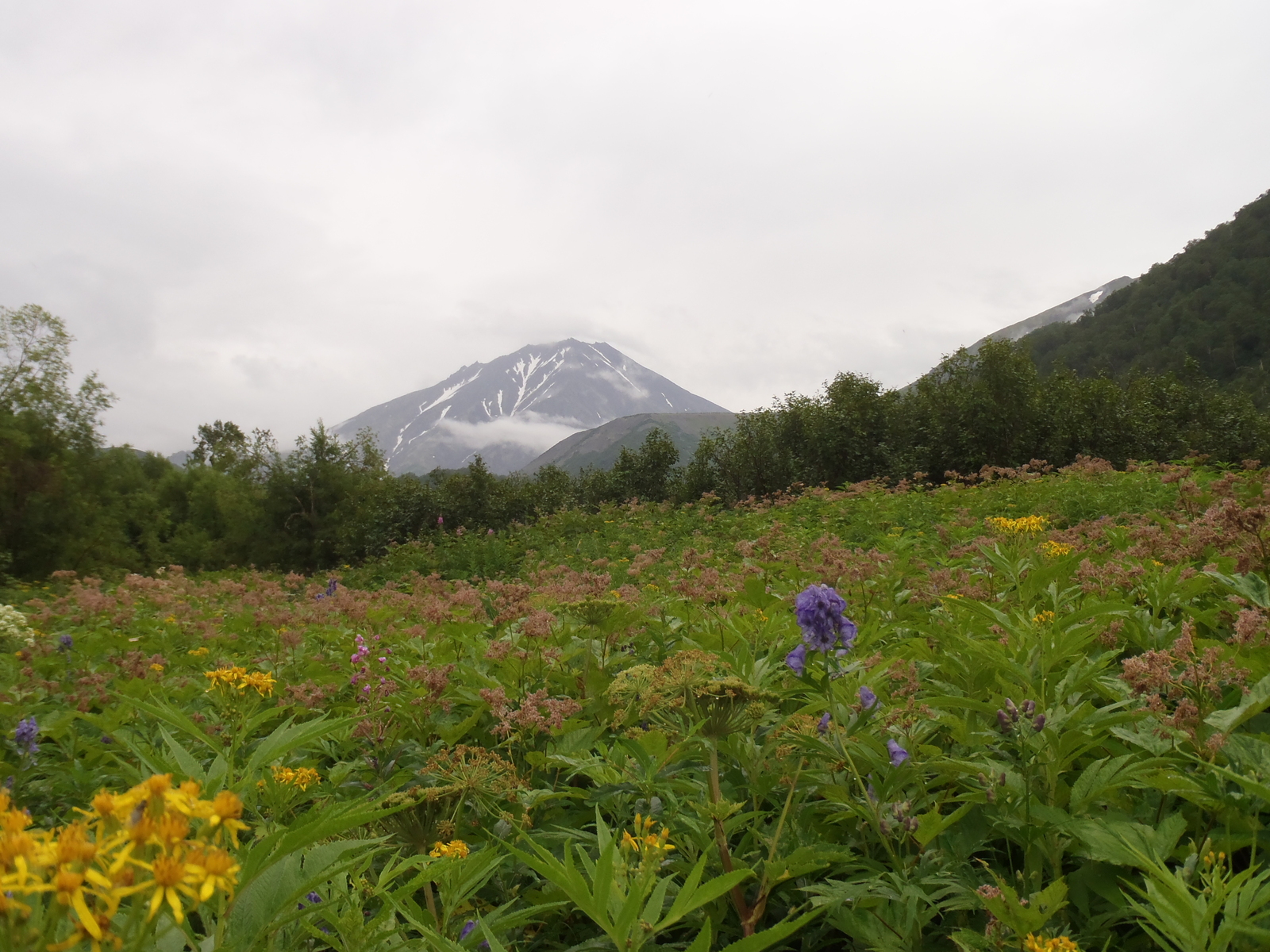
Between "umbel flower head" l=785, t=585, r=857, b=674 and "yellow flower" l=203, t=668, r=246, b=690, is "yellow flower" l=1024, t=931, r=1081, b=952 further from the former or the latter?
"yellow flower" l=203, t=668, r=246, b=690

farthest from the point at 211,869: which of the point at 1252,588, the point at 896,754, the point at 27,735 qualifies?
the point at 1252,588

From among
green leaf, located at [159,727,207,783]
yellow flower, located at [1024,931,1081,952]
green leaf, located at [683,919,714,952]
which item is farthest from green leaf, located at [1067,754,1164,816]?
green leaf, located at [159,727,207,783]

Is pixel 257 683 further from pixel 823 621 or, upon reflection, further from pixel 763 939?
pixel 823 621

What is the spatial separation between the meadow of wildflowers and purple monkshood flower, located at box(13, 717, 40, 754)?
0.16 ft

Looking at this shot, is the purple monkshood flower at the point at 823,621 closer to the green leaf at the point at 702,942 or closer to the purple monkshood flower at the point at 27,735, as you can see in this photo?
the green leaf at the point at 702,942

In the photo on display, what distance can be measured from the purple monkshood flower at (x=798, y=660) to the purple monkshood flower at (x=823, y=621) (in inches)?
5.3

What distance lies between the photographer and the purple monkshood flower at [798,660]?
276cm

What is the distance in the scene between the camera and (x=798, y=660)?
279 centimetres

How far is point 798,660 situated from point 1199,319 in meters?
123

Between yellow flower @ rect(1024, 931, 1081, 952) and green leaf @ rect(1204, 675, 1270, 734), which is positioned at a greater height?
green leaf @ rect(1204, 675, 1270, 734)

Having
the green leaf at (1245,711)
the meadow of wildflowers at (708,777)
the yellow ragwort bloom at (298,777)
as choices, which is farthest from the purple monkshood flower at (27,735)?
the green leaf at (1245,711)

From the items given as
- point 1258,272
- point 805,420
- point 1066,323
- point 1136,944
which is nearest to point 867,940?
point 1136,944

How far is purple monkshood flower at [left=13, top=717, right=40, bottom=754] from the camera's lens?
10.7 feet

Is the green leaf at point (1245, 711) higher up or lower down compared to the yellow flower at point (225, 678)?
lower down
